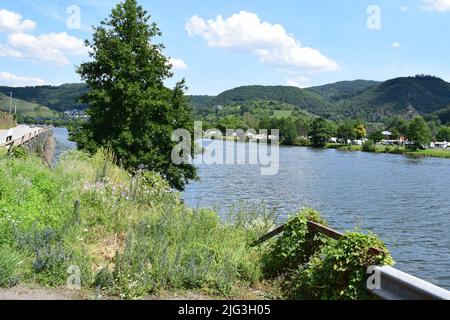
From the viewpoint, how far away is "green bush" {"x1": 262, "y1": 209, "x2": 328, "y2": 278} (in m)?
7.23

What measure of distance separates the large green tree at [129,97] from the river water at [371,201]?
4.44m

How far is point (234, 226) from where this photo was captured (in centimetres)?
973

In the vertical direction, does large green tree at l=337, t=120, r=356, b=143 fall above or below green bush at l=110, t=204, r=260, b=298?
above

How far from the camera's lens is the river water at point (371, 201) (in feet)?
68.0

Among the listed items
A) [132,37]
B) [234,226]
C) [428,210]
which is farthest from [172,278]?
[428,210]

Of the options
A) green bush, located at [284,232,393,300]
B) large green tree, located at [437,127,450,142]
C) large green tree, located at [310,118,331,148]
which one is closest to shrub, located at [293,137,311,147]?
large green tree, located at [310,118,331,148]

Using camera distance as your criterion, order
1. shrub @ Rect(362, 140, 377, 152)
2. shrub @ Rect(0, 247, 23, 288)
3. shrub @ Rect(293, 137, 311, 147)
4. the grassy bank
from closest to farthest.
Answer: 1. shrub @ Rect(0, 247, 23, 288)
2. the grassy bank
3. shrub @ Rect(362, 140, 377, 152)
4. shrub @ Rect(293, 137, 311, 147)

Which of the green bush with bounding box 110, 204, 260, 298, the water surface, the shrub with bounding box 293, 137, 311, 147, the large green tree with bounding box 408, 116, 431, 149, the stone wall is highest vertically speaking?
the large green tree with bounding box 408, 116, 431, 149

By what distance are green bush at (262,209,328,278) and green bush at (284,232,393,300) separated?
3.08ft

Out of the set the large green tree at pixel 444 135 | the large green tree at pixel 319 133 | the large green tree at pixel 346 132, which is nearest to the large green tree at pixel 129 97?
the large green tree at pixel 319 133

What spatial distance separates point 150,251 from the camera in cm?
688

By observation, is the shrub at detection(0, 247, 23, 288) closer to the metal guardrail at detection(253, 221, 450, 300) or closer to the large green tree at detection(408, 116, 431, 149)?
the metal guardrail at detection(253, 221, 450, 300)

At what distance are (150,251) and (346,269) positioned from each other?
2.93 meters

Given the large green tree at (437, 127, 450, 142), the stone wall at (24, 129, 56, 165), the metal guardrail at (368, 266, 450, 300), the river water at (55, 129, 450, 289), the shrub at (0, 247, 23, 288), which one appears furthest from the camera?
the large green tree at (437, 127, 450, 142)
